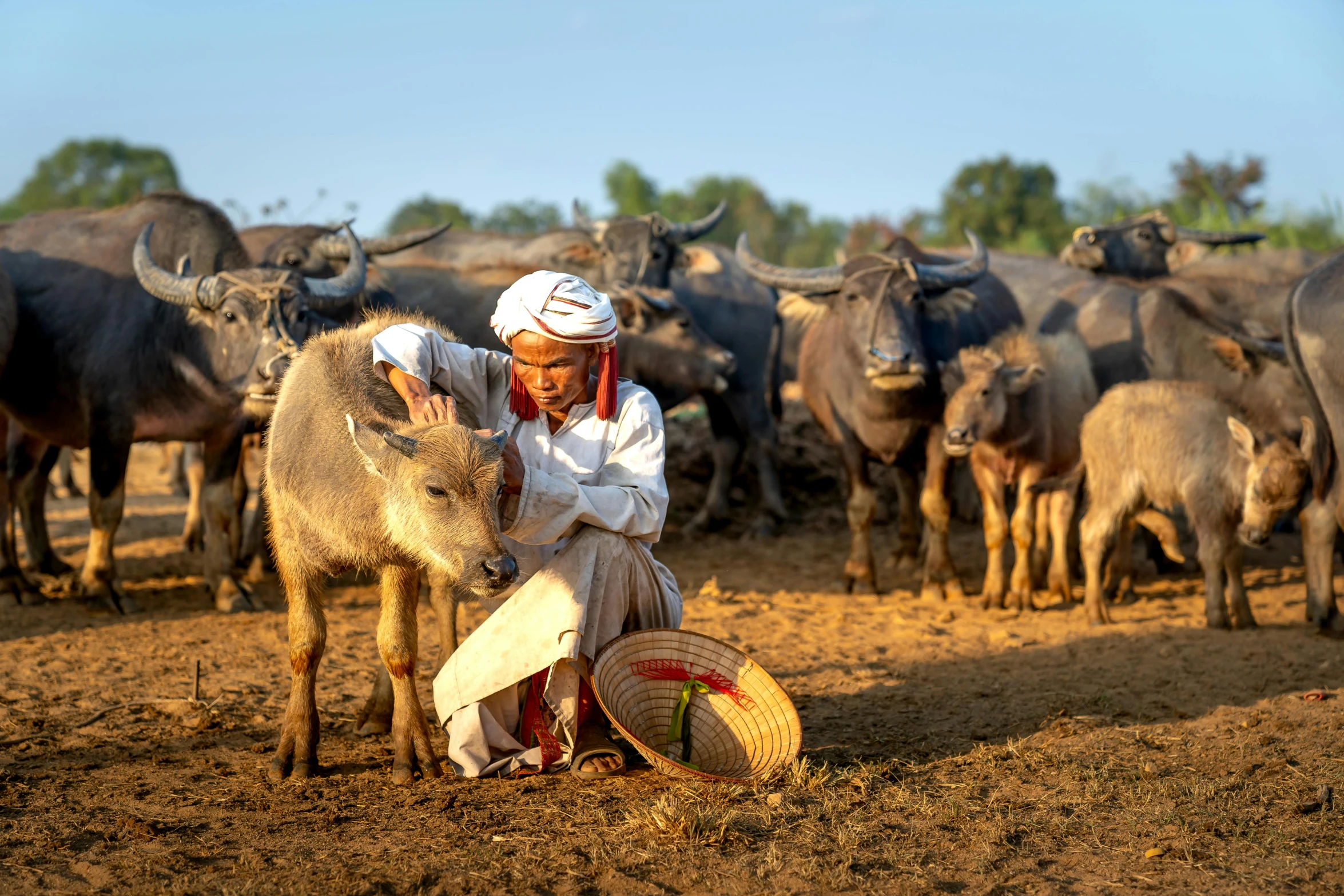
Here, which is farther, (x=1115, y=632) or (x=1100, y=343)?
(x=1100, y=343)

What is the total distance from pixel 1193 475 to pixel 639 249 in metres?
5.05

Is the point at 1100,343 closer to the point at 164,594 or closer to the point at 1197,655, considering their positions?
the point at 1197,655

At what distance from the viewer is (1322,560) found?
6520 millimetres

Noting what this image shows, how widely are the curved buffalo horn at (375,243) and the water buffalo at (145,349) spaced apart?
0.79m

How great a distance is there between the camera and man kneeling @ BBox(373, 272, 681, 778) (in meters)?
3.98

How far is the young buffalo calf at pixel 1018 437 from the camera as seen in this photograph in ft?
23.5

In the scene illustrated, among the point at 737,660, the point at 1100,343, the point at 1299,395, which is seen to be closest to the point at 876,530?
the point at 1100,343

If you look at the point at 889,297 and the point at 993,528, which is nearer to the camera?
the point at 993,528

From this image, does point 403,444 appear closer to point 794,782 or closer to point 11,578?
point 794,782

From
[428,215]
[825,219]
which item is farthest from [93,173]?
[825,219]

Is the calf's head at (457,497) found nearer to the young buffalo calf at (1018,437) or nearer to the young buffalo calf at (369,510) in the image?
the young buffalo calf at (369,510)

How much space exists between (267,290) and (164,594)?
2.20 metres

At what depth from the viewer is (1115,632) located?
6516 millimetres

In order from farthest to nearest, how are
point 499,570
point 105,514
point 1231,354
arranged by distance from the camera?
point 1231,354, point 105,514, point 499,570
